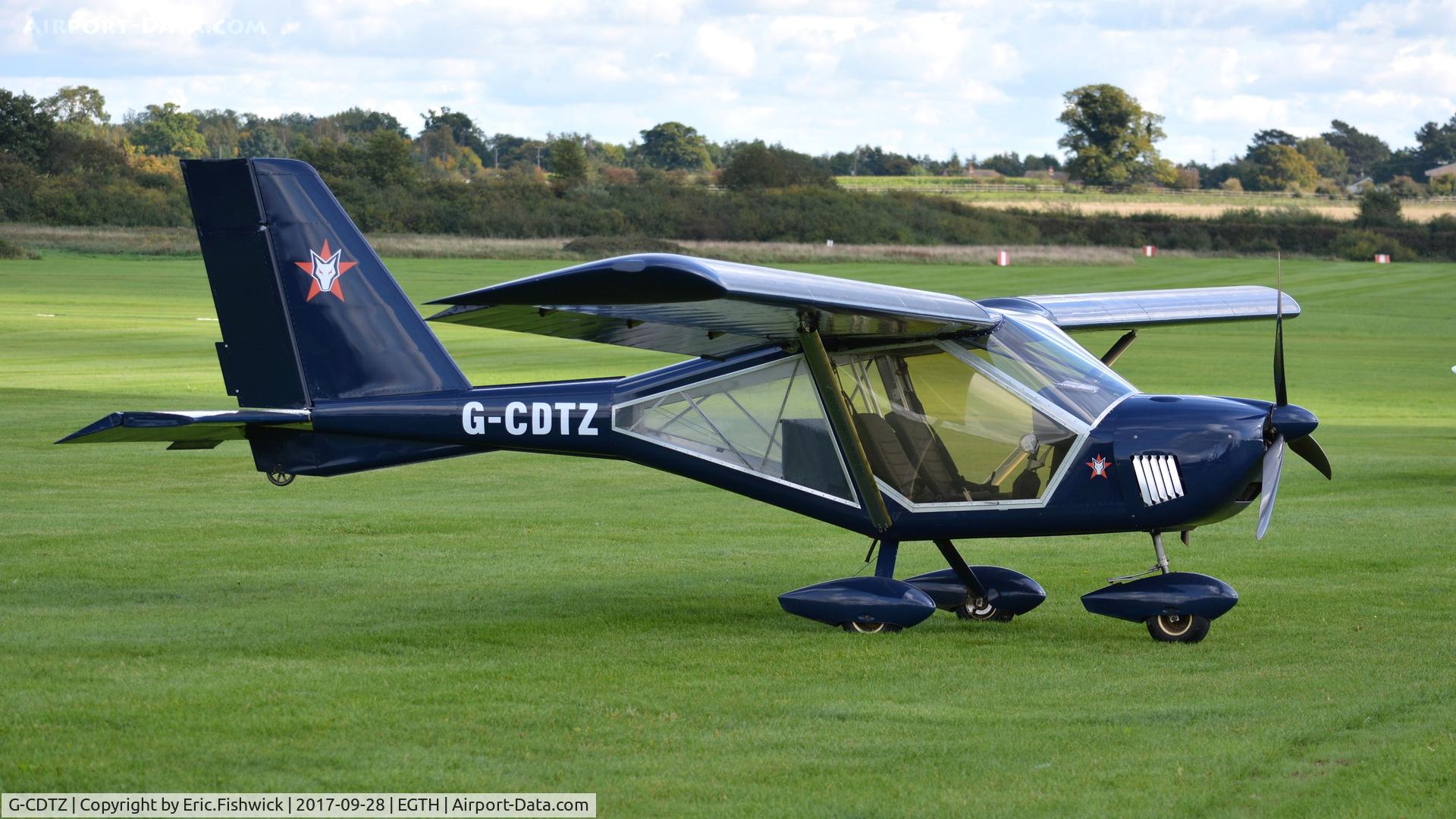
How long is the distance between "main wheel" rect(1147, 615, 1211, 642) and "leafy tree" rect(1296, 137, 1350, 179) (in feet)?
584

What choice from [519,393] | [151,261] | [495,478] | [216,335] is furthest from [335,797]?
[151,261]

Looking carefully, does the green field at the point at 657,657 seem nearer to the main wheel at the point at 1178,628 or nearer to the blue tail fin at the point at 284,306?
the main wheel at the point at 1178,628

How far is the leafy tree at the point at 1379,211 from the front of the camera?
98500mm

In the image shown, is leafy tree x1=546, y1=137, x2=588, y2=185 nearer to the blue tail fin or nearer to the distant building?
the blue tail fin

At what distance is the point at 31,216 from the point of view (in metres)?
83.8

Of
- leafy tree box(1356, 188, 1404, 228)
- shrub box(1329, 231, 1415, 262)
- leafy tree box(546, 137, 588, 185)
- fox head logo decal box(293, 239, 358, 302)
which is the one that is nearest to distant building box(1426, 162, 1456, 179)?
leafy tree box(1356, 188, 1404, 228)

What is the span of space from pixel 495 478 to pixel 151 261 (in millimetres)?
60467

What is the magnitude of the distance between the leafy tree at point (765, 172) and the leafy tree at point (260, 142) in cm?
3535

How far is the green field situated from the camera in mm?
6875

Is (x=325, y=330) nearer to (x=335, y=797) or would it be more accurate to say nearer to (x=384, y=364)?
(x=384, y=364)

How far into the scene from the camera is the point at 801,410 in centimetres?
1071

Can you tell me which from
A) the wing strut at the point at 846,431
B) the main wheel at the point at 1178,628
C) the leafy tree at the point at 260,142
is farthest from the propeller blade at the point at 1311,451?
the leafy tree at the point at 260,142

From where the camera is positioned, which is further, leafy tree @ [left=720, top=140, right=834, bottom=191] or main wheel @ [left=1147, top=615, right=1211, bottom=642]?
leafy tree @ [left=720, top=140, right=834, bottom=191]

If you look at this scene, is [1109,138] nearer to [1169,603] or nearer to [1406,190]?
[1406,190]
